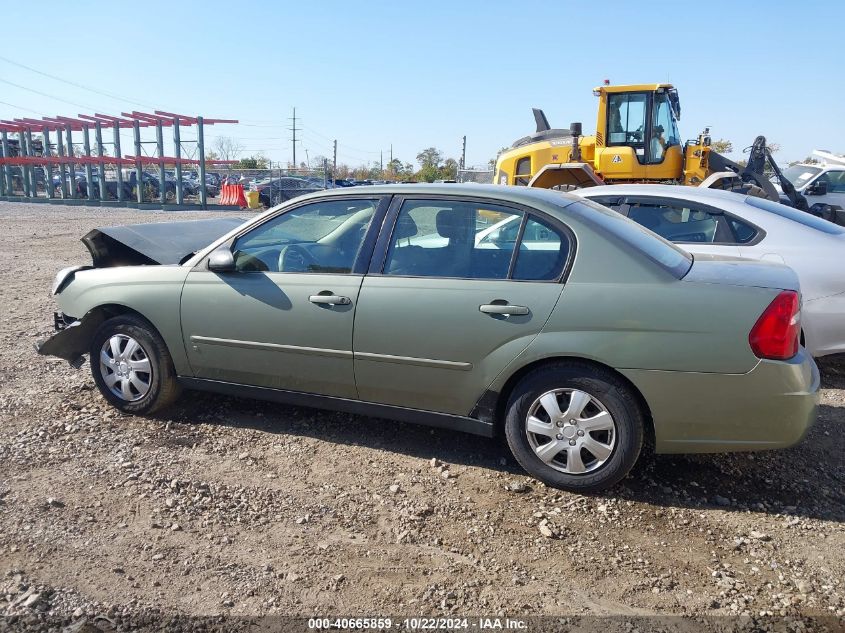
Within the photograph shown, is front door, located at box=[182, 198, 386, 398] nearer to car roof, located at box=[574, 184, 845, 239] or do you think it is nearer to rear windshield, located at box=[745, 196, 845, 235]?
car roof, located at box=[574, 184, 845, 239]

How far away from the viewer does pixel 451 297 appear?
12.1ft

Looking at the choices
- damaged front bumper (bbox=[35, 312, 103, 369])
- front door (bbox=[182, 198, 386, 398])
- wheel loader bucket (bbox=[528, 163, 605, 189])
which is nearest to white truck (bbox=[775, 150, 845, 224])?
wheel loader bucket (bbox=[528, 163, 605, 189])

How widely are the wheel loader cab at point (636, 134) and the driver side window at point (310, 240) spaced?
9.50 metres

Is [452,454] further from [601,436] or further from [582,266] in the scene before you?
[582,266]

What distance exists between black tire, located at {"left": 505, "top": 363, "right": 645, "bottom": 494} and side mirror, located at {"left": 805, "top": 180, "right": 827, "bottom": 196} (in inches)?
535

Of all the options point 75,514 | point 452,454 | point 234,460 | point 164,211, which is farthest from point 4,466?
point 164,211

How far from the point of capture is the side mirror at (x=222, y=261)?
420cm

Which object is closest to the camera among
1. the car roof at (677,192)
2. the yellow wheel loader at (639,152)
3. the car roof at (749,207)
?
the car roof at (749,207)

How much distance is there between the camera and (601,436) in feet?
11.5

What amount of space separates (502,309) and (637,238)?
2.98 ft

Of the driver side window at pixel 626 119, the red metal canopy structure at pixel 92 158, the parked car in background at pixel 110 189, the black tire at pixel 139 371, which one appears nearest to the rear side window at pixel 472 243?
the black tire at pixel 139 371

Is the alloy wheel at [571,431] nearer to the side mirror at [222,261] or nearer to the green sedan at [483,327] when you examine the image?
the green sedan at [483,327]

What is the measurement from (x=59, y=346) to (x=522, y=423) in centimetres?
332

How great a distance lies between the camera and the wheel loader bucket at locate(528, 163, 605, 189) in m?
12.1
